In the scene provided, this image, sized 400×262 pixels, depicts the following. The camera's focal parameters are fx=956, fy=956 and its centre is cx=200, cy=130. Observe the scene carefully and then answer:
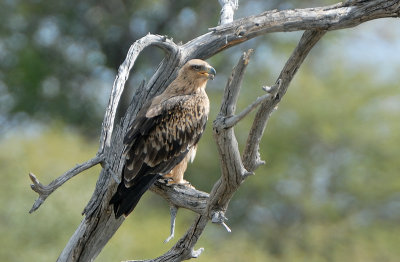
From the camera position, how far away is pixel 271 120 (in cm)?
2777

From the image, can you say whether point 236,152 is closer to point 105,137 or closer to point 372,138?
point 105,137

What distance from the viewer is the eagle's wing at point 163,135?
6.39 metres

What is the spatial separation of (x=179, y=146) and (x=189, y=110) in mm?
297

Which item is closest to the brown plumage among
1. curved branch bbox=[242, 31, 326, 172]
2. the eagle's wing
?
the eagle's wing

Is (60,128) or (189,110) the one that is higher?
(60,128)

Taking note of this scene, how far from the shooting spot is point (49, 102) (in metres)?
28.0

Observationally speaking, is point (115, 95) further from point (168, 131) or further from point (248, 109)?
point (168, 131)

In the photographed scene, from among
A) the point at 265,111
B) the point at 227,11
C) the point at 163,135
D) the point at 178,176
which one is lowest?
the point at 265,111

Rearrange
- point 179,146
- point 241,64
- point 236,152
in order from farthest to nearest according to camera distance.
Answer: point 179,146 < point 236,152 < point 241,64

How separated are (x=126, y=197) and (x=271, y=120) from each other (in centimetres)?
2206

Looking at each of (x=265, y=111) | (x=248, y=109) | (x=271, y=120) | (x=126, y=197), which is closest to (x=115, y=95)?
(x=126, y=197)

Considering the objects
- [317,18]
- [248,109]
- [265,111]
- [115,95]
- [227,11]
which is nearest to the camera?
[248,109]

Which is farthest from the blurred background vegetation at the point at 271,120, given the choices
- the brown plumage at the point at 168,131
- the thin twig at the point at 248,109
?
the thin twig at the point at 248,109

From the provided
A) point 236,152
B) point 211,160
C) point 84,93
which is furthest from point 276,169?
point 236,152
